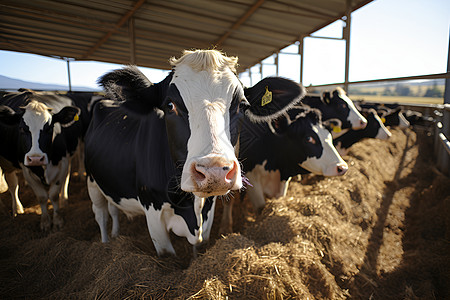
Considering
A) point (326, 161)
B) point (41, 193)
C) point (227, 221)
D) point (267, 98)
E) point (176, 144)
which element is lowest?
point (227, 221)

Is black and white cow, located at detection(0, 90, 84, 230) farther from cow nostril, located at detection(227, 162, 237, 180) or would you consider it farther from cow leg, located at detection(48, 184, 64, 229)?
cow nostril, located at detection(227, 162, 237, 180)

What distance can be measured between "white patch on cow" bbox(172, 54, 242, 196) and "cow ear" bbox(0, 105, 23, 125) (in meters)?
3.40

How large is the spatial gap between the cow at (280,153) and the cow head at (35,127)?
2.77m

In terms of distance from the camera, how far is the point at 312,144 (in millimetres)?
3734

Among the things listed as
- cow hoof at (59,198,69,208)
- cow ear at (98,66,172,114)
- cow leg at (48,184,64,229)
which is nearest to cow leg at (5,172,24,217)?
cow hoof at (59,198,69,208)

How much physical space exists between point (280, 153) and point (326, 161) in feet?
2.47

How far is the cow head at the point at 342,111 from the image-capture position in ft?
18.6

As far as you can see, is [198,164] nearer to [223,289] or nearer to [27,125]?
[223,289]

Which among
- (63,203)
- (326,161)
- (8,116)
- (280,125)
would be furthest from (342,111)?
(8,116)

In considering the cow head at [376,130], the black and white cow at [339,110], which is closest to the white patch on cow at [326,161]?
the black and white cow at [339,110]

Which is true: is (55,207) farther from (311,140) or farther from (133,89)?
(311,140)

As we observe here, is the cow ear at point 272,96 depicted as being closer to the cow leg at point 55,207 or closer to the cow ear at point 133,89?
the cow ear at point 133,89

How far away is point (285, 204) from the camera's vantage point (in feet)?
11.7

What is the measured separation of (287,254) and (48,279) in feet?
8.20
